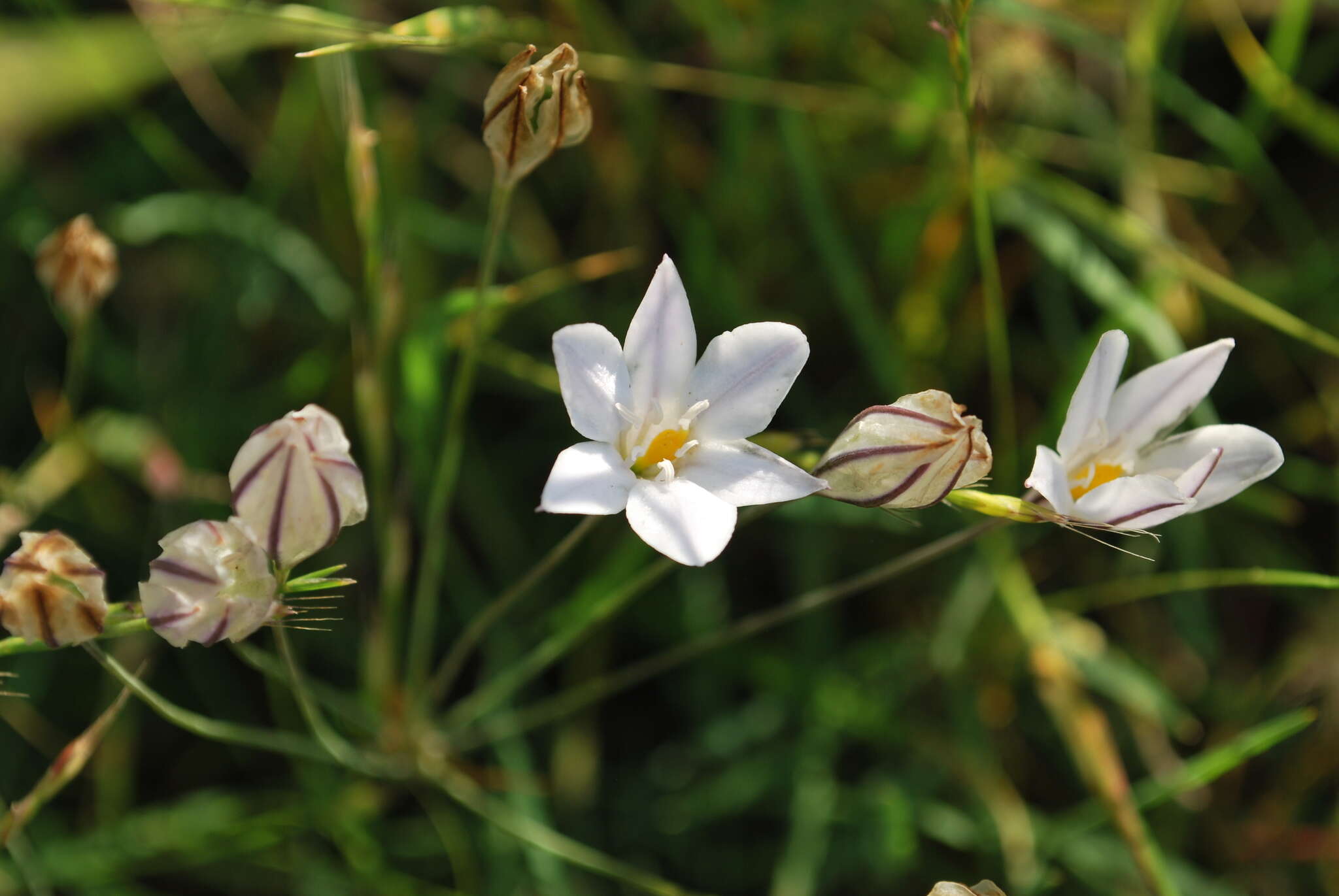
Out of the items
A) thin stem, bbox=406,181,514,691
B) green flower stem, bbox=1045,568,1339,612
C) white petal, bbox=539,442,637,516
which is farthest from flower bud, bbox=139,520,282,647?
green flower stem, bbox=1045,568,1339,612

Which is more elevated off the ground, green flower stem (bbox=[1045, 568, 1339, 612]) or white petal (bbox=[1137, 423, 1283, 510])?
green flower stem (bbox=[1045, 568, 1339, 612])

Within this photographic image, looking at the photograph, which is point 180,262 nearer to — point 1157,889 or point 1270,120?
point 1157,889

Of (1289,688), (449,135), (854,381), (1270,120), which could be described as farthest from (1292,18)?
(449,135)

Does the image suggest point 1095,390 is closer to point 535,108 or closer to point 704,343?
point 535,108

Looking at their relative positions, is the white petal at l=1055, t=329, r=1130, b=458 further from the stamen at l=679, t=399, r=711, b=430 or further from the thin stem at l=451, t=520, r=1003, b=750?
the stamen at l=679, t=399, r=711, b=430

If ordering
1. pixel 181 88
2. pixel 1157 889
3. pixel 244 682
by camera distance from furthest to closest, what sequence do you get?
pixel 181 88
pixel 244 682
pixel 1157 889

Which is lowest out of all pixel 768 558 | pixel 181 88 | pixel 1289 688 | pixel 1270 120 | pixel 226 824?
pixel 226 824

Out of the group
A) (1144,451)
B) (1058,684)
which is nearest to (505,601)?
(1144,451)
